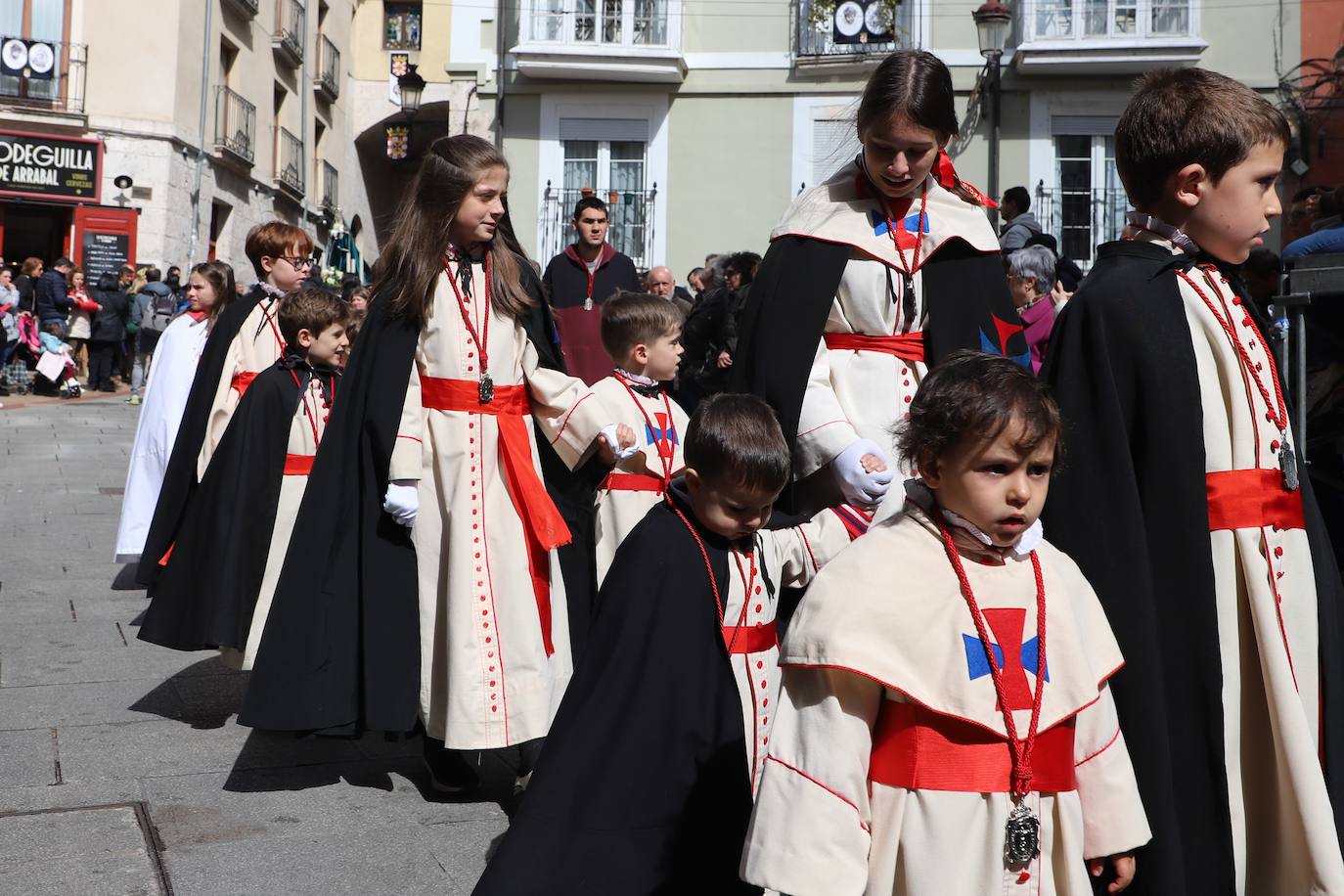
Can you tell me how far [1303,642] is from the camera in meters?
2.88

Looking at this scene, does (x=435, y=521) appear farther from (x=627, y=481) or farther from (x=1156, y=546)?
(x=1156, y=546)

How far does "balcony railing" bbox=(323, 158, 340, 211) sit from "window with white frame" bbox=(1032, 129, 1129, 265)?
61.9ft

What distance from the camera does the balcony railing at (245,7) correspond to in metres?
26.8

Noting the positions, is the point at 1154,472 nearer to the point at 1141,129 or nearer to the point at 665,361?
the point at 1141,129

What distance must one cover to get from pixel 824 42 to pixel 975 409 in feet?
59.3

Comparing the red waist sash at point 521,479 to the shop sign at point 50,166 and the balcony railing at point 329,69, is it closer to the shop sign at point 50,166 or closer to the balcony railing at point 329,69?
the shop sign at point 50,166

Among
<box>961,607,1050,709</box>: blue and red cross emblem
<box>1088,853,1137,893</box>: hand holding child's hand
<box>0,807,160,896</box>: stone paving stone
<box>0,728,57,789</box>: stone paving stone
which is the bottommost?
<box>0,807,160,896</box>: stone paving stone

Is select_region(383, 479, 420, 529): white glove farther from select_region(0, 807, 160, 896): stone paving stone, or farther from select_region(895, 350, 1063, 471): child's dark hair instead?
select_region(895, 350, 1063, 471): child's dark hair

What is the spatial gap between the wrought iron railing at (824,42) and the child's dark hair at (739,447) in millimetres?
17035

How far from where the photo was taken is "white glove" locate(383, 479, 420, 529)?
443 centimetres

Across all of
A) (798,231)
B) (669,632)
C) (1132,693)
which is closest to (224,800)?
(669,632)

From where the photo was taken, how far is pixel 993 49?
1772 cm

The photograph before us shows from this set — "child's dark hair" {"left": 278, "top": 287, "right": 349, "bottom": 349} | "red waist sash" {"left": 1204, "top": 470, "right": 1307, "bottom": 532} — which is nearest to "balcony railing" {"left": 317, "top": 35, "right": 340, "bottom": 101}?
"child's dark hair" {"left": 278, "top": 287, "right": 349, "bottom": 349}

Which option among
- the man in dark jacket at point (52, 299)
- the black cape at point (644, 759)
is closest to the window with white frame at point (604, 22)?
the man in dark jacket at point (52, 299)
